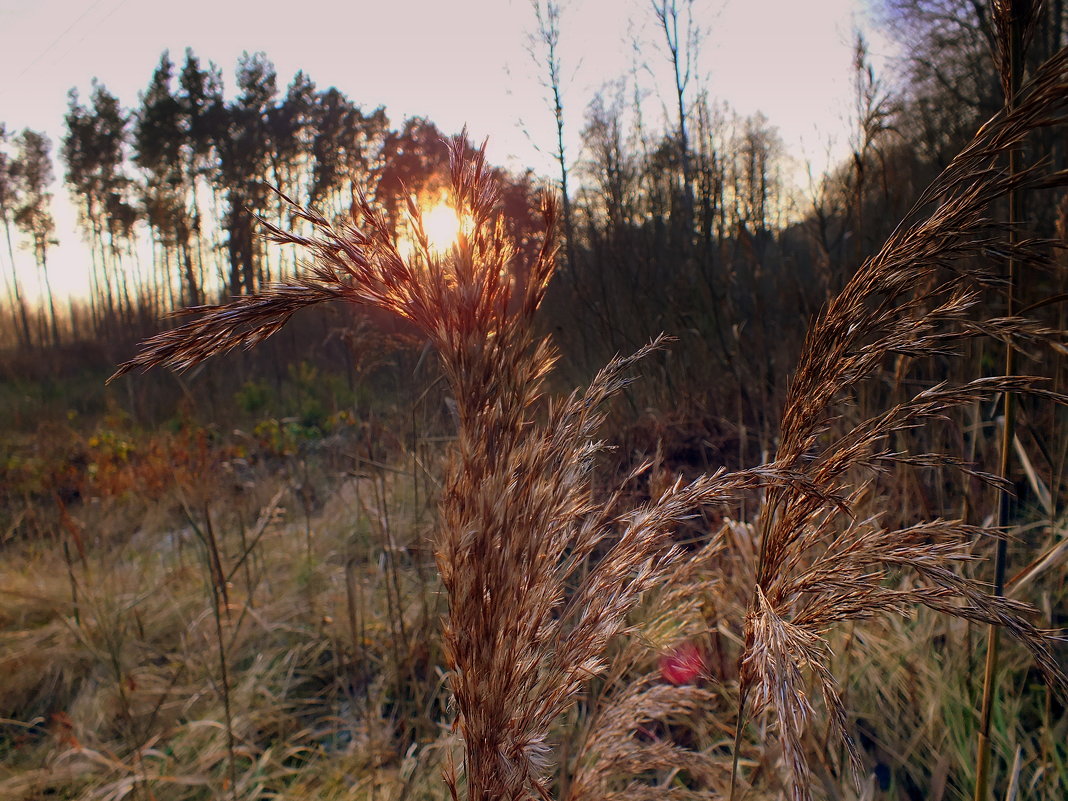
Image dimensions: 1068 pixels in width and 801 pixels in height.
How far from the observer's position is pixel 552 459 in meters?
0.75

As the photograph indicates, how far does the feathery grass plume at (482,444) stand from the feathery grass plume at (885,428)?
12cm

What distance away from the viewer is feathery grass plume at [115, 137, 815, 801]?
69cm

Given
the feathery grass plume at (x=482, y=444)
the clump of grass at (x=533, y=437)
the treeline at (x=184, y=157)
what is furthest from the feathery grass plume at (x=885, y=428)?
the treeline at (x=184, y=157)

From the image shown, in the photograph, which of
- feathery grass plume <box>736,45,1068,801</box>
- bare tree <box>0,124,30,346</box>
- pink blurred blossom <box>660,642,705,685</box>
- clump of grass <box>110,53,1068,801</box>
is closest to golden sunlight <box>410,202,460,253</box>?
clump of grass <box>110,53,1068,801</box>

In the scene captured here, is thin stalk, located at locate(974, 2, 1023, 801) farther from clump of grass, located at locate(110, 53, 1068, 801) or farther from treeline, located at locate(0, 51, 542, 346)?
treeline, located at locate(0, 51, 542, 346)

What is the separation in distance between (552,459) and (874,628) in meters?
2.17

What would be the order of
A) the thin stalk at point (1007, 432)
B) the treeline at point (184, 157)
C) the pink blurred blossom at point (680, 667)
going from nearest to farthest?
the thin stalk at point (1007, 432) < the pink blurred blossom at point (680, 667) < the treeline at point (184, 157)

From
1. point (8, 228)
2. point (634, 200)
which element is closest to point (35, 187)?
point (8, 228)

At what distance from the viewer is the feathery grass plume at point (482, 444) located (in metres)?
0.69

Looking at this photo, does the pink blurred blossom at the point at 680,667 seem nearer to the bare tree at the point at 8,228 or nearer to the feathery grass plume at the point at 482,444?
the feathery grass plume at the point at 482,444

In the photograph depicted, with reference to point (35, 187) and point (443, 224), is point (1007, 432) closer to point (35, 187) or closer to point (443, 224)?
point (443, 224)

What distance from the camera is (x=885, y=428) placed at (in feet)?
2.42

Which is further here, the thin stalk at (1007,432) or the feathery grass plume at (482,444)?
the thin stalk at (1007,432)

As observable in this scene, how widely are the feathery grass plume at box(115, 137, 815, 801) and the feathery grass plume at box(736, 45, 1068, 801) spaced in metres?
0.12
